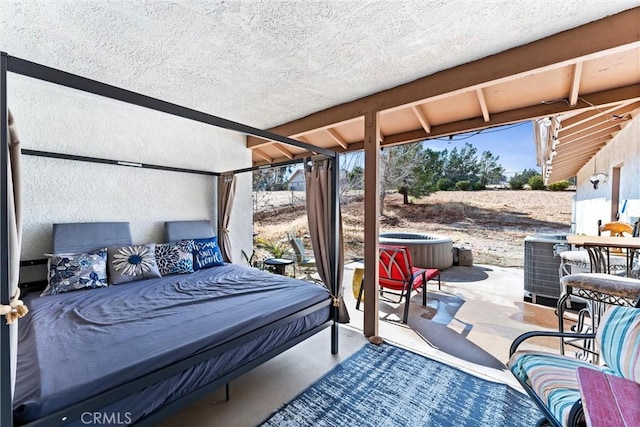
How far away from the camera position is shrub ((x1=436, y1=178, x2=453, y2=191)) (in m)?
9.58

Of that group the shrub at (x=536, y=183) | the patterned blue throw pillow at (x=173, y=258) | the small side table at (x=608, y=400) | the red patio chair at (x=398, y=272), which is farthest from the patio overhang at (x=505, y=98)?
the shrub at (x=536, y=183)

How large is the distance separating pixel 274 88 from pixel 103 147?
222cm

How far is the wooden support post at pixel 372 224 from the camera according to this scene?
292 centimetres

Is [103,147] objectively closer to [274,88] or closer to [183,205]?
[183,205]

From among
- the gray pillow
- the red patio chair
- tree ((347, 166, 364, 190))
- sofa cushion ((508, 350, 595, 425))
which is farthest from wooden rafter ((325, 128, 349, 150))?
tree ((347, 166, 364, 190))

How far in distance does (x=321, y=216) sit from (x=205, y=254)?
1.82 metres

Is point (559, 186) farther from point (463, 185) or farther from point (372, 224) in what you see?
point (372, 224)

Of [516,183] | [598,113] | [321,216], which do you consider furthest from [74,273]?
[516,183]

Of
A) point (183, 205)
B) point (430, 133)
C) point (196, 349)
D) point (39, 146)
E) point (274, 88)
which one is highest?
point (274, 88)

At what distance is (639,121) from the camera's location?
346 cm

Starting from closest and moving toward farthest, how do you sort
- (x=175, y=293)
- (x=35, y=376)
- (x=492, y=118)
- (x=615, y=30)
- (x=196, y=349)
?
(x=35, y=376), (x=196, y=349), (x=615, y=30), (x=175, y=293), (x=492, y=118)

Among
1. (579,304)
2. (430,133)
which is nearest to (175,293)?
(430,133)

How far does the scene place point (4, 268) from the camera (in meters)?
0.96

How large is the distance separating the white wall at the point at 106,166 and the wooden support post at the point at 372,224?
8.50 feet
